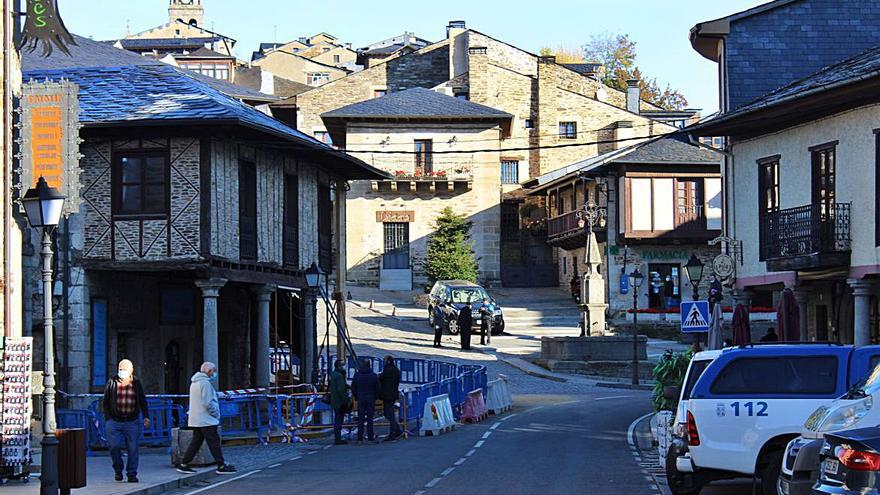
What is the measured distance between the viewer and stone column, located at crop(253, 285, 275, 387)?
103 ft

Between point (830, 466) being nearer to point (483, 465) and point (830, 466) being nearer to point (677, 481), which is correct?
point (677, 481)

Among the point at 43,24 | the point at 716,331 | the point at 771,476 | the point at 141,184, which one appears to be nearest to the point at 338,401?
the point at 141,184

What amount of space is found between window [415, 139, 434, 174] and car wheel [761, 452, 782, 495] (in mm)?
54032

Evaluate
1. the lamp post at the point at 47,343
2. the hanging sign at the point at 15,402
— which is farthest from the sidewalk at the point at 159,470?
the lamp post at the point at 47,343

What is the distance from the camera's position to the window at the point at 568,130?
7331 centimetres

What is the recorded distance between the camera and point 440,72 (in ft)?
258

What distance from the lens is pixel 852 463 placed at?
8523 millimetres

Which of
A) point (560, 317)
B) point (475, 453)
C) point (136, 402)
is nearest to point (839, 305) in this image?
point (475, 453)

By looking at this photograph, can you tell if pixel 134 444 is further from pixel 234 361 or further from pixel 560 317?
pixel 560 317

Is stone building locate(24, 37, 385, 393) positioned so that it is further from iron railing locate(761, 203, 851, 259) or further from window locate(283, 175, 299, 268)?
iron railing locate(761, 203, 851, 259)

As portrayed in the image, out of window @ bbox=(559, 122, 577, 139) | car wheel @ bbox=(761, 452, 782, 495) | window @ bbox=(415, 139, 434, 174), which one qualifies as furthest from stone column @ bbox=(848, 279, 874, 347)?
window @ bbox=(559, 122, 577, 139)

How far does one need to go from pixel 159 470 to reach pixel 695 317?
35.1 feet

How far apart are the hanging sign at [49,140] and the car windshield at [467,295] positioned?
3382cm

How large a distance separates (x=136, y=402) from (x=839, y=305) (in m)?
17.5
